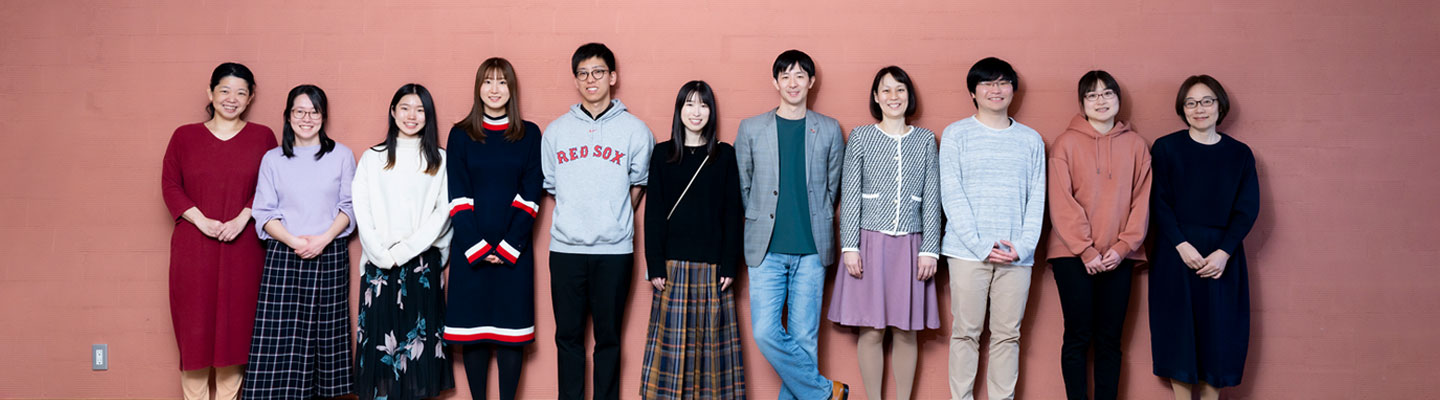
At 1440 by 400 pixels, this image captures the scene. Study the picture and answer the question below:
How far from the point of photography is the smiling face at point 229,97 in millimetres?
3695

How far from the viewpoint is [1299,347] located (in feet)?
12.5

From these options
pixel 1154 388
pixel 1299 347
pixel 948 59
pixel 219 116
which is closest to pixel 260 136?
pixel 219 116

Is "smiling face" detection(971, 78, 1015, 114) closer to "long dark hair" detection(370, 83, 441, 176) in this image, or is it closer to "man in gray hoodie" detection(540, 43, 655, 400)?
"man in gray hoodie" detection(540, 43, 655, 400)

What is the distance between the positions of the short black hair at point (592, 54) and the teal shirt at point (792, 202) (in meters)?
0.82

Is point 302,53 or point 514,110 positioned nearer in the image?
point 514,110

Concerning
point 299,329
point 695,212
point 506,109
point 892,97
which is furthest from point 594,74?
point 299,329

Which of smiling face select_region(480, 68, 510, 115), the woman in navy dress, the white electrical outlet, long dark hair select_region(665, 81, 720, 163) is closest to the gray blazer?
long dark hair select_region(665, 81, 720, 163)

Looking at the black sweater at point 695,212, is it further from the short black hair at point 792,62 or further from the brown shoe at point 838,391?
the brown shoe at point 838,391

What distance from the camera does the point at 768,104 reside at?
152 inches

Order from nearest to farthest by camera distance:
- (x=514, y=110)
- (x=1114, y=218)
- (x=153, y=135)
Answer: (x=1114, y=218) → (x=514, y=110) → (x=153, y=135)

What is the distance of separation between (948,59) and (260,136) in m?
3.21

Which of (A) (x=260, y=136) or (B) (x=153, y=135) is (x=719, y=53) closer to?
(A) (x=260, y=136)

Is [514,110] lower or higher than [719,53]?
lower

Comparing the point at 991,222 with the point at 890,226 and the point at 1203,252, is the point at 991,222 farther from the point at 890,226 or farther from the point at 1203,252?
the point at 1203,252
